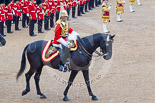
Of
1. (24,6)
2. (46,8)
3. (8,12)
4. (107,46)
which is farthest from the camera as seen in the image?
(24,6)

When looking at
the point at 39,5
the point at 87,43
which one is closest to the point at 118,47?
the point at 39,5

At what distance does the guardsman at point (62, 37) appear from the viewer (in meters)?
9.42

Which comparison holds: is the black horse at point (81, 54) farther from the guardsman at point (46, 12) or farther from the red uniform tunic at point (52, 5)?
the red uniform tunic at point (52, 5)

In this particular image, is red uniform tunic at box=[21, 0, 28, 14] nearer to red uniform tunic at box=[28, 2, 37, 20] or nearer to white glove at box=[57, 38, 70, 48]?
red uniform tunic at box=[28, 2, 37, 20]

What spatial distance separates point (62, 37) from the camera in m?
9.68

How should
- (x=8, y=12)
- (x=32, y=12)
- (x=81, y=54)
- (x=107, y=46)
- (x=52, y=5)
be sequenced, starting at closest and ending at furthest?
(x=107, y=46) < (x=81, y=54) < (x=32, y=12) < (x=8, y=12) < (x=52, y=5)

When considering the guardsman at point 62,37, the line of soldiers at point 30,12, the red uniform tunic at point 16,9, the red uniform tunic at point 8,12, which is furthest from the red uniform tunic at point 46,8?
the guardsman at point 62,37

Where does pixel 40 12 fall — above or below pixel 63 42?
below

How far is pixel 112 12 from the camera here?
2384cm

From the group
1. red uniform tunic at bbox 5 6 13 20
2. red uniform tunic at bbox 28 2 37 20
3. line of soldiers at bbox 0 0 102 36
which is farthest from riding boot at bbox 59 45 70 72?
red uniform tunic at bbox 5 6 13 20

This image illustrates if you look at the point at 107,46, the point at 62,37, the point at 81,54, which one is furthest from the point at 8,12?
the point at 107,46

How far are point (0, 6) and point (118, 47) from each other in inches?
200

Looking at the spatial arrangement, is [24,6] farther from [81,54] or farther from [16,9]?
[81,54]

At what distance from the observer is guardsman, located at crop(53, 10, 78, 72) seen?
9422 mm
